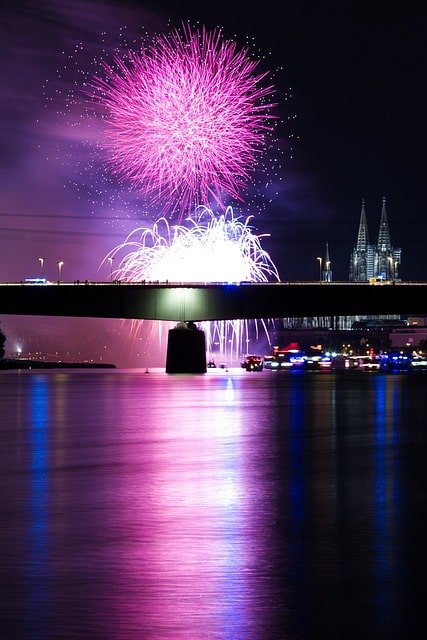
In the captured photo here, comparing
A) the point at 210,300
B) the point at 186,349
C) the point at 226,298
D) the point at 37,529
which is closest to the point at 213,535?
the point at 37,529

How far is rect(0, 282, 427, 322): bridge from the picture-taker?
154250 millimetres

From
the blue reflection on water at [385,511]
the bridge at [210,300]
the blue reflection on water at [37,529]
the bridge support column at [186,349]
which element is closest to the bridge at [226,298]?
the bridge at [210,300]

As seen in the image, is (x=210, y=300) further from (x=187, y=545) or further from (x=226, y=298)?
(x=187, y=545)

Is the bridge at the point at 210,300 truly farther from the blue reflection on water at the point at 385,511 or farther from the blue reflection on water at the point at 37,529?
the blue reflection on water at the point at 37,529

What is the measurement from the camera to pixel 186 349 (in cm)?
17050

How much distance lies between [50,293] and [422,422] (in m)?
104

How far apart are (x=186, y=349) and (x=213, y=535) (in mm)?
148286

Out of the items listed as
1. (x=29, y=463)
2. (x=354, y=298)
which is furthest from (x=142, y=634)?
(x=354, y=298)

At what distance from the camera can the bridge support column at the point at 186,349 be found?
544 feet

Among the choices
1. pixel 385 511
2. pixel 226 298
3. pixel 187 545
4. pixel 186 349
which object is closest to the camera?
pixel 187 545

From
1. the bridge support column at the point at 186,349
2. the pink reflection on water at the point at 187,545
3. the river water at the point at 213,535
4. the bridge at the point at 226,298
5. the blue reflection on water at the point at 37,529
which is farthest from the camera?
the bridge support column at the point at 186,349

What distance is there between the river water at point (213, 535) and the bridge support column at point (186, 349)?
115278 millimetres

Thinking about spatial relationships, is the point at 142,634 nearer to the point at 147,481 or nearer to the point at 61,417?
the point at 147,481

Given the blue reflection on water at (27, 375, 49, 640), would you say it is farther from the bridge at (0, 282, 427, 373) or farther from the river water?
the bridge at (0, 282, 427, 373)
